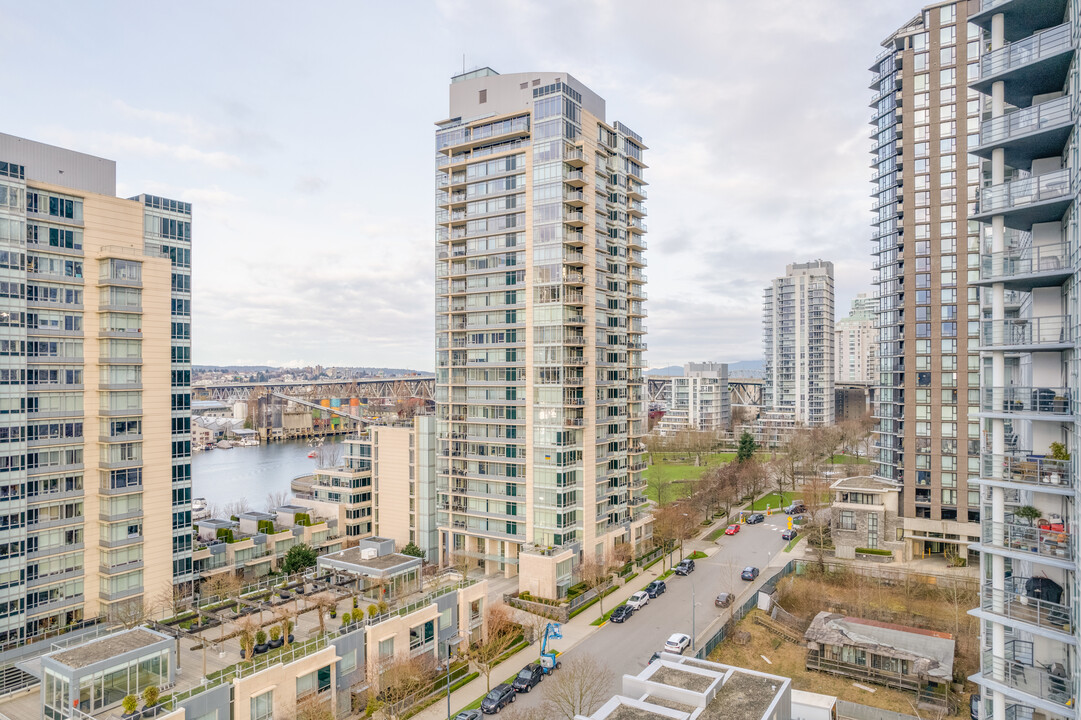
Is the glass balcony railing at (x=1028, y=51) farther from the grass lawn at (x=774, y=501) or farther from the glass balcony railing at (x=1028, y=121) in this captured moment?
the grass lawn at (x=774, y=501)

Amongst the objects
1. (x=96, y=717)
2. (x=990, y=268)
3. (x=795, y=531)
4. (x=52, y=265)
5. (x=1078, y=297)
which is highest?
(x=52, y=265)

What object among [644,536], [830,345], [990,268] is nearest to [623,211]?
A: [644,536]

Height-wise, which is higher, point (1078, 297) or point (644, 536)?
point (1078, 297)

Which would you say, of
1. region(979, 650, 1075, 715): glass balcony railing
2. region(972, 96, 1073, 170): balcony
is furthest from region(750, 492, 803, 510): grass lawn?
region(972, 96, 1073, 170): balcony

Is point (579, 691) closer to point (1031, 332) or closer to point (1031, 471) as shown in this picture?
point (1031, 471)

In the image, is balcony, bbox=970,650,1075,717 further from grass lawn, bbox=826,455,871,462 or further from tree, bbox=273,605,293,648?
grass lawn, bbox=826,455,871,462

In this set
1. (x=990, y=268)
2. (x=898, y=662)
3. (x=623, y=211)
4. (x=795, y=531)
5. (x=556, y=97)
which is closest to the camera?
(x=990, y=268)

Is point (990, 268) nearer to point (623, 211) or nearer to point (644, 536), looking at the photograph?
point (623, 211)

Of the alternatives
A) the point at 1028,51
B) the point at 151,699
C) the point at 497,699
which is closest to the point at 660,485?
the point at 497,699
